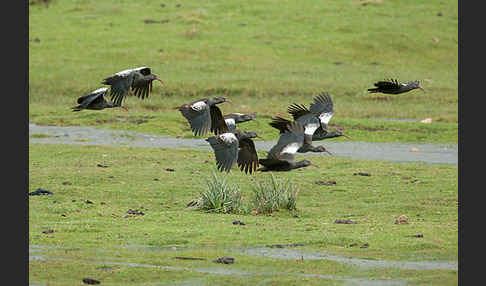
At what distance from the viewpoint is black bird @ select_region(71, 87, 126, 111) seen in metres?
11.2

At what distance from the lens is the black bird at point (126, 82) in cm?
1151

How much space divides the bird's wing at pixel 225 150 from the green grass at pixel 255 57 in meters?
15.8

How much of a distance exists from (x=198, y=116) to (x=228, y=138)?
46 centimetres

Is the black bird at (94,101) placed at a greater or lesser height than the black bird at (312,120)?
greater

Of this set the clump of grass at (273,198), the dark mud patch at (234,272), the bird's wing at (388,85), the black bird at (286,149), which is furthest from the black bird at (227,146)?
the clump of grass at (273,198)

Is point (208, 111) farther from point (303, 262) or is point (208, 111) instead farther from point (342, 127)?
point (342, 127)

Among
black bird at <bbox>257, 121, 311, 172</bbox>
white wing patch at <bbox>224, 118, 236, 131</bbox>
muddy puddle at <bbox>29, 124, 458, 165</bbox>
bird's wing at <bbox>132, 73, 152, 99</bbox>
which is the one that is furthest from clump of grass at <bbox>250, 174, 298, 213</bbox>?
muddy puddle at <bbox>29, 124, 458, 165</bbox>

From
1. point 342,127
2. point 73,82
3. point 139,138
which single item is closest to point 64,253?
point 139,138

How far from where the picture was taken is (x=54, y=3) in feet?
167

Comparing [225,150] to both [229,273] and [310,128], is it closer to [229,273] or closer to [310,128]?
[310,128]

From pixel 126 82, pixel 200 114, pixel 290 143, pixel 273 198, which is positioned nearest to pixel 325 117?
pixel 290 143

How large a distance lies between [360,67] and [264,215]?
2505 centimetres

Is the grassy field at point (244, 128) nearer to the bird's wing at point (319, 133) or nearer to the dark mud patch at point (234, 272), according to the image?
the dark mud patch at point (234, 272)

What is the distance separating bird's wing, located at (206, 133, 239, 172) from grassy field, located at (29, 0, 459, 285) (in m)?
1.30
